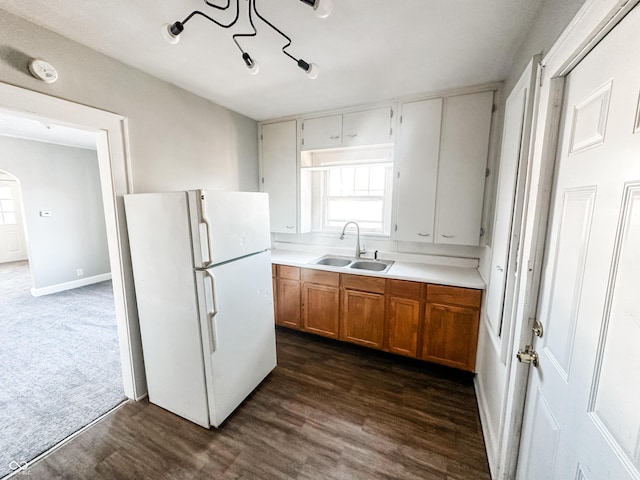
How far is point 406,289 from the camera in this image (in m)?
2.29

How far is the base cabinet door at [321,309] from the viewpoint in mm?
2631

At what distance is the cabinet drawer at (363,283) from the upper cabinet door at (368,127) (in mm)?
1328

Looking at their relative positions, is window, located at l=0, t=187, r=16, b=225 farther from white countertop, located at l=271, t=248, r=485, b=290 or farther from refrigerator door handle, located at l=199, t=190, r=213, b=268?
refrigerator door handle, located at l=199, t=190, r=213, b=268

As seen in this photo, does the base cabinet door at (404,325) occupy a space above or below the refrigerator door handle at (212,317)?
below

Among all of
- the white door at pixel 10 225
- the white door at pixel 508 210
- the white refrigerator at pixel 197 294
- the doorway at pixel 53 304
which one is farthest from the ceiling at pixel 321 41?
the white door at pixel 10 225

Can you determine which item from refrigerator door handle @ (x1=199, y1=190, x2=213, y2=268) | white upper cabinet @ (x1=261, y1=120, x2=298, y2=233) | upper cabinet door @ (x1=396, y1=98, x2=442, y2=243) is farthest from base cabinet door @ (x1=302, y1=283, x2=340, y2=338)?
refrigerator door handle @ (x1=199, y1=190, x2=213, y2=268)

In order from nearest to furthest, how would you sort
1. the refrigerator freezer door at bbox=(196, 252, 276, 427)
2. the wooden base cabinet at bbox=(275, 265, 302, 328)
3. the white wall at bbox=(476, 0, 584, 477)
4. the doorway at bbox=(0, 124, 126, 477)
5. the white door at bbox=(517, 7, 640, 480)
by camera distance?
the white door at bbox=(517, 7, 640, 480), the white wall at bbox=(476, 0, 584, 477), the refrigerator freezer door at bbox=(196, 252, 276, 427), the doorway at bbox=(0, 124, 126, 477), the wooden base cabinet at bbox=(275, 265, 302, 328)

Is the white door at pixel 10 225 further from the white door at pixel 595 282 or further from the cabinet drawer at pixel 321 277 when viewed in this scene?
the white door at pixel 595 282

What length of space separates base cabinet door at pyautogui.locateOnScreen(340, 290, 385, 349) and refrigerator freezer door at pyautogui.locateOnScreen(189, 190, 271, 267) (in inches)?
40.6

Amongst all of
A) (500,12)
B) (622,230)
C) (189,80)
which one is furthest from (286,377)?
(500,12)

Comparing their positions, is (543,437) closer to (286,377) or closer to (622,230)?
(622,230)

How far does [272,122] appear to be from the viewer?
3.03 meters

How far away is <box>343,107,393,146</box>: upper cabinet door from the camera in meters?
2.48

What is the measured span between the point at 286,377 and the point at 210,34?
8.38 ft
